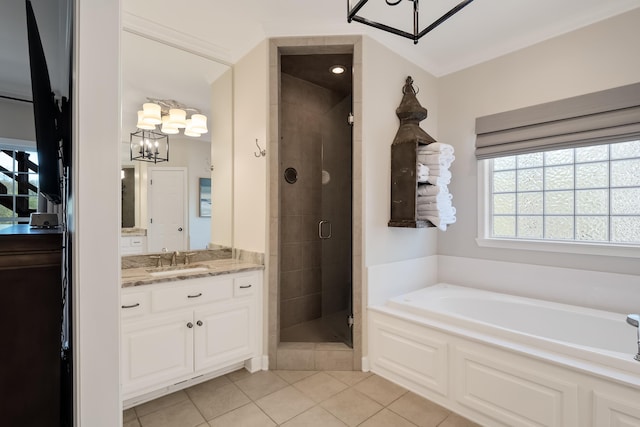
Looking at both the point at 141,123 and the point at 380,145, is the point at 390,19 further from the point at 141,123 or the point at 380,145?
the point at 141,123

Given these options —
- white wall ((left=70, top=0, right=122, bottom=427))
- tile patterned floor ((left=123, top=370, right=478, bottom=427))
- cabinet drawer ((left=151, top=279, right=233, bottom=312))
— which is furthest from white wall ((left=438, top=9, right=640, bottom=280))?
white wall ((left=70, top=0, right=122, bottom=427))

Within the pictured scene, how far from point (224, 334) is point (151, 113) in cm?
188

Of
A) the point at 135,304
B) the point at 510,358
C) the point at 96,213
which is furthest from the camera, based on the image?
the point at 135,304

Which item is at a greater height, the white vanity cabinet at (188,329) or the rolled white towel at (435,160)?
the rolled white towel at (435,160)

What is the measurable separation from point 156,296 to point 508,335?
7.33 ft

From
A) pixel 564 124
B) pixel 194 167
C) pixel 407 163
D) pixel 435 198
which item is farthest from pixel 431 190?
pixel 194 167

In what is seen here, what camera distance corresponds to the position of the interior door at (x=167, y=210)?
8.09ft

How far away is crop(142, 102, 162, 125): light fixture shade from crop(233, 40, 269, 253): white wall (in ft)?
2.11

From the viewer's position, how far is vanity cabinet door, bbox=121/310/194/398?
6.03 feet

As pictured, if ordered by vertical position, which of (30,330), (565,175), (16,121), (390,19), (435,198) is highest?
(390,19)

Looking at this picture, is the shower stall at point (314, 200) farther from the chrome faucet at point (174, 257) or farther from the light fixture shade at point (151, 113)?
the light fixture shade at point (151, 113)

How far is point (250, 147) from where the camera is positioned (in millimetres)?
Result: 2672

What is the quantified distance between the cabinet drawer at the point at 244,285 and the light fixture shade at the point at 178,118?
1455 mm

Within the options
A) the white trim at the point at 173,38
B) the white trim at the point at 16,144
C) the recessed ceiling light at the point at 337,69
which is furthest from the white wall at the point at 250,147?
the white trim at the point at 16,144
